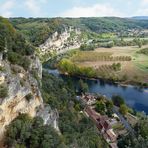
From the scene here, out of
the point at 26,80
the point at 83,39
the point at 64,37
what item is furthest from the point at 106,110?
the point at 83,39

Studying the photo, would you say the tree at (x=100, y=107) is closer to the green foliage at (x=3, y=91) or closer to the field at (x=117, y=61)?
the green foliage at (x=3, y=91)

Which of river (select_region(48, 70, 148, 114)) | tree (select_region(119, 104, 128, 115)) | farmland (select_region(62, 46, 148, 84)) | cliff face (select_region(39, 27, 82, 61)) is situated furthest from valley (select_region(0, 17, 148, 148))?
cliff face (select_region(39, 27, 82, 61))

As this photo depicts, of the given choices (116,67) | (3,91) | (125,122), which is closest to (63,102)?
(125,122)

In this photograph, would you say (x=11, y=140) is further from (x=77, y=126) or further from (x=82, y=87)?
(x=82, y=87)

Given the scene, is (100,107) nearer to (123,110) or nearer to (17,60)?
(123,110)

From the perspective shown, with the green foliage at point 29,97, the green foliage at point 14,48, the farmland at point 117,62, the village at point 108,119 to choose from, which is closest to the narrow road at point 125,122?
the village at point 108,119

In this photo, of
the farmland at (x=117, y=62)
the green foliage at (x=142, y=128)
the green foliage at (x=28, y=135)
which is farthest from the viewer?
the farmland at (x=117, y=62)
